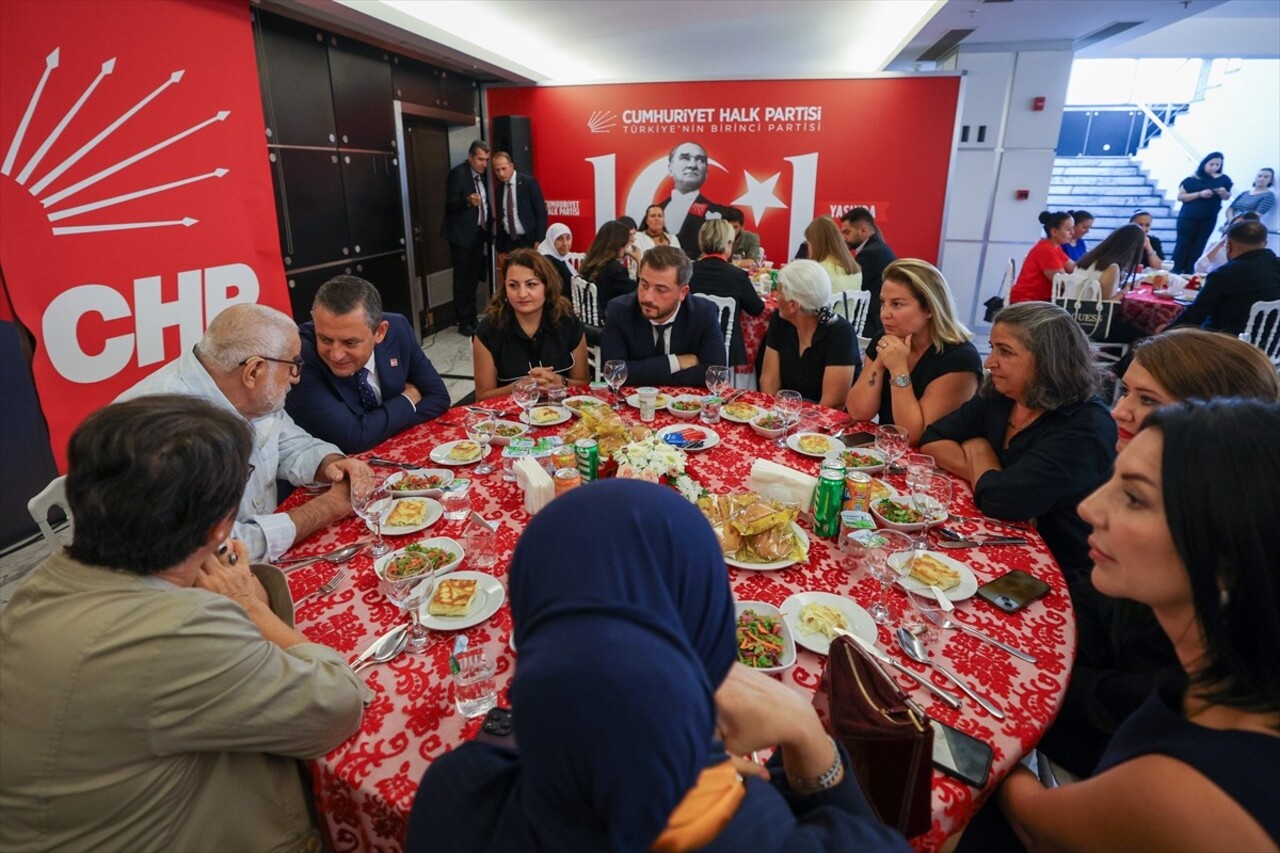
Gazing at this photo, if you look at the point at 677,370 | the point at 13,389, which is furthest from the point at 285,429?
the point at 13,389

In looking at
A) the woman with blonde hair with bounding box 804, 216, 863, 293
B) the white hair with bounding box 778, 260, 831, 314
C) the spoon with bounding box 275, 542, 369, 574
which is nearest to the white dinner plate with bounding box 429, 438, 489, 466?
the spoon with bounding box 275, 542, 369, 574

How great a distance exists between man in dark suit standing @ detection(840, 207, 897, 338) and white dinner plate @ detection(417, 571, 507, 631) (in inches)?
189

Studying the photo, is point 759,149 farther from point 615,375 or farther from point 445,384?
point 615,375

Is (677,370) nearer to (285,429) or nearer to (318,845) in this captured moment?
(285,429)

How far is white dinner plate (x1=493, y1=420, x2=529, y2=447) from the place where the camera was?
252 cm

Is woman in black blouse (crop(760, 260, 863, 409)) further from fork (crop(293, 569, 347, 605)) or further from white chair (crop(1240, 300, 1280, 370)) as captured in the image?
white chair (crop(1240, 300, 1280, 370))

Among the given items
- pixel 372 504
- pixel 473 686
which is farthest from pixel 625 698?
pixel 372 504

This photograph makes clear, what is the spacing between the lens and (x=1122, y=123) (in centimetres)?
1337

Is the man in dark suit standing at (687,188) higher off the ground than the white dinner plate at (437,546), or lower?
higher

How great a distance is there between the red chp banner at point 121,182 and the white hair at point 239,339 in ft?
6.92

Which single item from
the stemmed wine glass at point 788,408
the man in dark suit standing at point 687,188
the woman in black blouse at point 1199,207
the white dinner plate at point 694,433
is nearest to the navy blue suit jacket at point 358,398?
the white dinner plate at point 694,433

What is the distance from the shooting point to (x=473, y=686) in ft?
4.10

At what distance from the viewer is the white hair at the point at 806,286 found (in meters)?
3.26

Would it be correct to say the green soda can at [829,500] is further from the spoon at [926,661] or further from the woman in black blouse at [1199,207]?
the woman in black blouse at [1199,207]
